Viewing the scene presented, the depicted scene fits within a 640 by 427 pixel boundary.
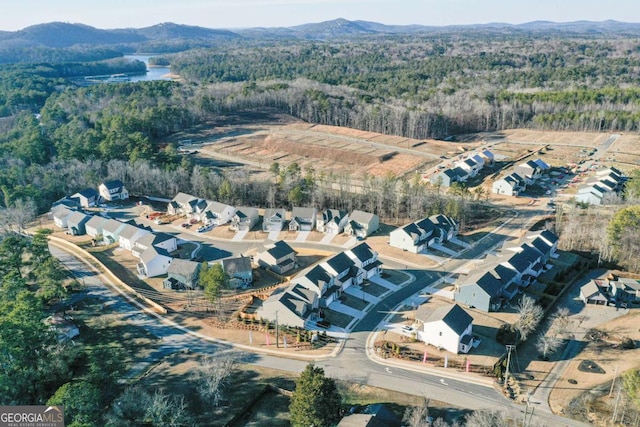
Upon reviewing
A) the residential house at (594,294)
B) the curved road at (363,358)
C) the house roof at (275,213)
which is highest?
the house roof at (275,213)

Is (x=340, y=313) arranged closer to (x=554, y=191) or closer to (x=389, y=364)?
(x=389, y=364)

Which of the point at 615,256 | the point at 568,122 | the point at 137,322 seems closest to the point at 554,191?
the point at 615,256

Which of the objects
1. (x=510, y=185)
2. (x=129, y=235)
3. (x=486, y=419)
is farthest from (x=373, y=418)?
(x=510, y=185)

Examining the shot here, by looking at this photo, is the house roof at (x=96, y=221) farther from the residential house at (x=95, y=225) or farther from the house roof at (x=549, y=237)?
the house roof at (x=549, y=237)

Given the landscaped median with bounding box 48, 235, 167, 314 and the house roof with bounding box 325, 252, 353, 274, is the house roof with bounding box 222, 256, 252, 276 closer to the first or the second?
the landscaped median with bounding box 48, 235, 167, 314

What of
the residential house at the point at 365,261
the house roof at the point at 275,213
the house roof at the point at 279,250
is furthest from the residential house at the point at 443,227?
the house roof at the point at 275,213

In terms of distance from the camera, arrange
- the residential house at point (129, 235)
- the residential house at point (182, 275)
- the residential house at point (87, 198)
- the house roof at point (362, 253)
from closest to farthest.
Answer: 1. the residential house at point (182, 275)
2. the house roof at point (362, 253)
3. the residential house at point (129, 235)
4. the residential house at point (87, 198)

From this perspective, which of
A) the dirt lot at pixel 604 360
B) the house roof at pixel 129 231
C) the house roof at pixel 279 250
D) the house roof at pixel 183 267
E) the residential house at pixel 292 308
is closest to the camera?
the dirt lot at pixel 604 360
